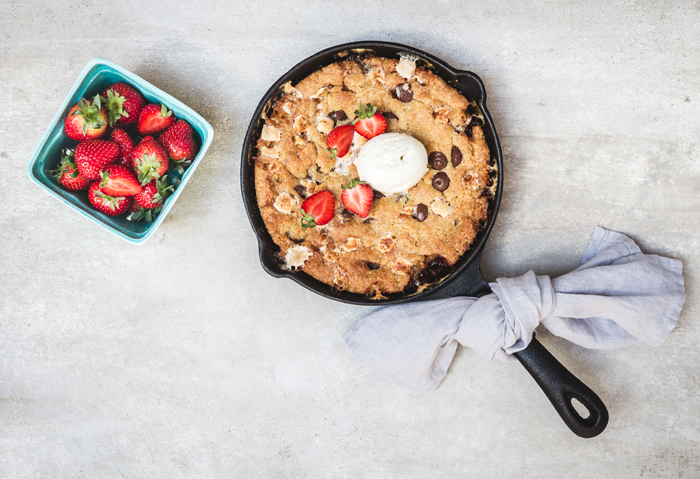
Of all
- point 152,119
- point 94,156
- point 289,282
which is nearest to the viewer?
point 94,156

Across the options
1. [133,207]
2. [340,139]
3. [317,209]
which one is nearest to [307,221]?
[317,209]

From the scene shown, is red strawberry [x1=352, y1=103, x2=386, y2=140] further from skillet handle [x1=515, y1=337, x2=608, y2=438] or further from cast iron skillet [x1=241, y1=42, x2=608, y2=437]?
skillet handle [x1=515, y1=337, x2=608, y2=438]

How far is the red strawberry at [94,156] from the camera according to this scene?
1580 millimetres

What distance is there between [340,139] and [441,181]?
43 cm

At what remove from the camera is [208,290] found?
1.96 meters

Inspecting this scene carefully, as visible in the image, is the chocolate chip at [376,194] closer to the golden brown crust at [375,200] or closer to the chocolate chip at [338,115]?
the golden brown crust at [375,200]

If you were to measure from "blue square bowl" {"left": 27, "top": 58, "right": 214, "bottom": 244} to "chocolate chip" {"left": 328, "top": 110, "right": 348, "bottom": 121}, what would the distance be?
1.57ft

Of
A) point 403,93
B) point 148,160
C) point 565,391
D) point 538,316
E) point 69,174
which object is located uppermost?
point 403,93

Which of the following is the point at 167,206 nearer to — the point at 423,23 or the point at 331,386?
the point at 331,386

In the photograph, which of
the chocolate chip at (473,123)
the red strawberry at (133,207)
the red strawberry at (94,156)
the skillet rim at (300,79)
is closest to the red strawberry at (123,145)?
→ the red strawberry at (94,156)

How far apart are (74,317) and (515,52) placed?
2307 millimetres

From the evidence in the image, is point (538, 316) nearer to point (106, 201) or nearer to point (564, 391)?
point (564, 391)

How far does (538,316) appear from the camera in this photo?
66.3 inches

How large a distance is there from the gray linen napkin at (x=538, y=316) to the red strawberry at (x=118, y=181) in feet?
3.45
